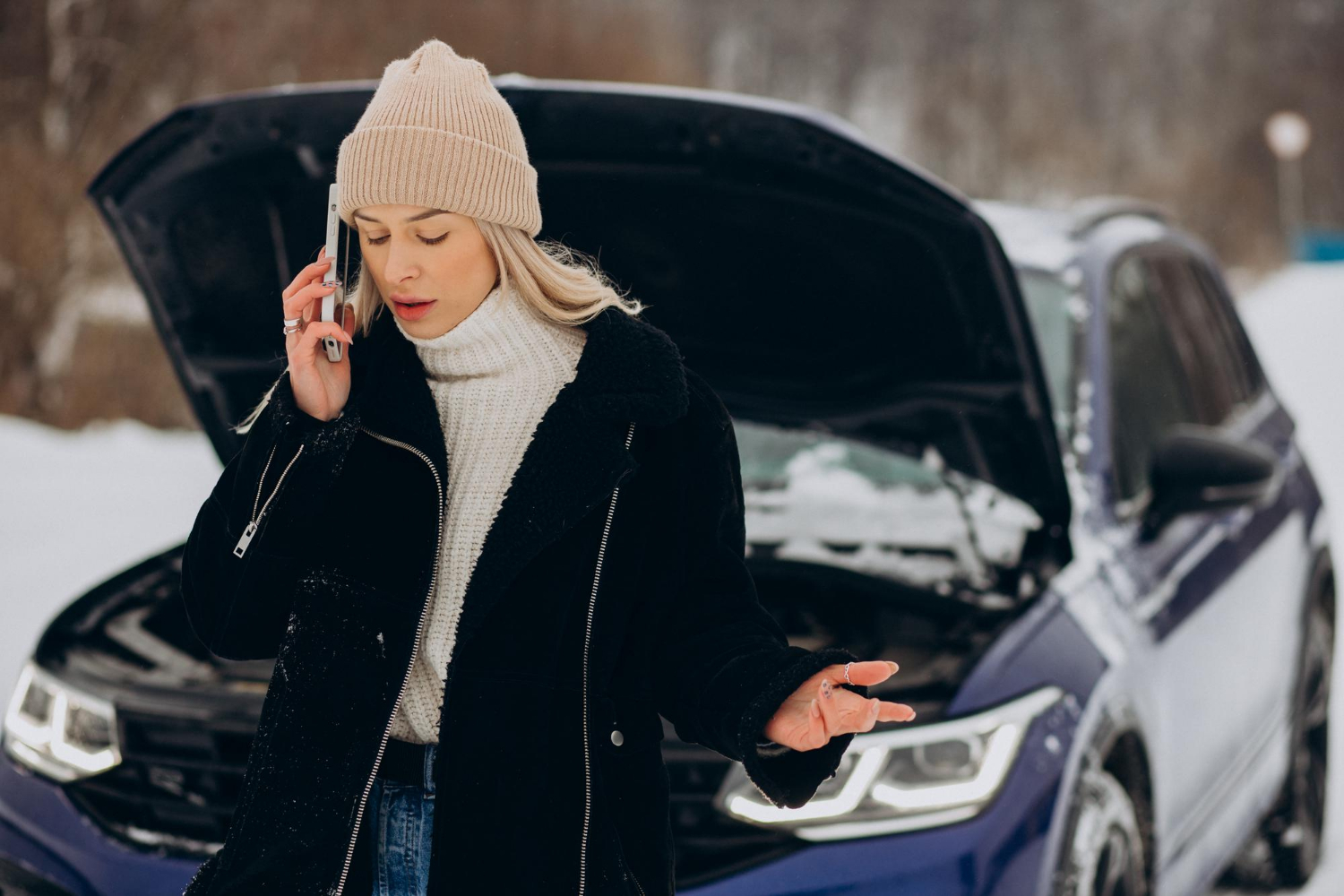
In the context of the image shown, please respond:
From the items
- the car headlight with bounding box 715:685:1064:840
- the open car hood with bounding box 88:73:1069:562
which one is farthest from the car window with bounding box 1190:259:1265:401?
the car headlight with bounding box 715:685:1064:840

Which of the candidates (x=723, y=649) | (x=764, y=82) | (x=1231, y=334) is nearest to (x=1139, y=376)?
(x=1231, y=334)

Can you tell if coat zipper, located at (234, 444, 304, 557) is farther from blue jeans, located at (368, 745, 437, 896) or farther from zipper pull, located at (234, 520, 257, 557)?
blue jeans, located at (368, 745, 437, 896)

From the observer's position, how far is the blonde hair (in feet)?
5.61

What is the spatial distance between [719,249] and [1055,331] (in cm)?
98

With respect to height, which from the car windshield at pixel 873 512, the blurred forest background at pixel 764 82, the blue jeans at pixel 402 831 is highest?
the blue jeans at pixel 402 831

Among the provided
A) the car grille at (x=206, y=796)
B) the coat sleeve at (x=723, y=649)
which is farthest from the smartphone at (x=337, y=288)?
the car grille at (x=206, y=796)

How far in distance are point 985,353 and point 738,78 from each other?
47.5m

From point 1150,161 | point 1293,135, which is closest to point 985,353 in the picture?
point 1293,135

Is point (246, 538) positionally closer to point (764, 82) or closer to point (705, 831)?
point (705, 831)

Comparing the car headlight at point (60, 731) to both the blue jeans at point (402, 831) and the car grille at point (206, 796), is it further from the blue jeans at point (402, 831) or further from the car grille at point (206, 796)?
the blue jeans at point (402, 831)

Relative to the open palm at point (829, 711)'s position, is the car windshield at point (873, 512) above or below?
below

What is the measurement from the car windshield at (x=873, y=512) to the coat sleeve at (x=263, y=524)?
1624 mm

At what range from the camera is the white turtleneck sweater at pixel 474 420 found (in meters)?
1.65

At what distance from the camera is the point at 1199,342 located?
4.34 metres
